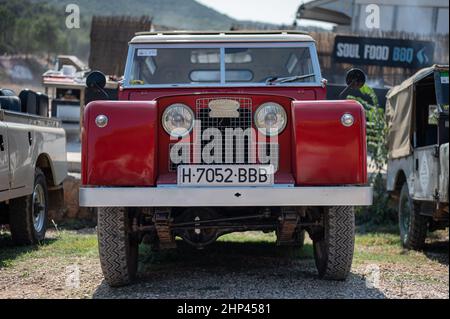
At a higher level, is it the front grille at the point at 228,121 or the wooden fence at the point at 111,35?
the wooden fence at the point at 111,35

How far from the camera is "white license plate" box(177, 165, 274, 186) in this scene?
491cm

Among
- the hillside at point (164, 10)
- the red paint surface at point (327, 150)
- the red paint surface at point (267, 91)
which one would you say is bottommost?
the red paint surface at point (327, 150)

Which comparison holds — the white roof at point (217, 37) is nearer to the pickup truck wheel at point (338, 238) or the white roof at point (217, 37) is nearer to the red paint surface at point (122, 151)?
the red paint surface at point (122, 151)

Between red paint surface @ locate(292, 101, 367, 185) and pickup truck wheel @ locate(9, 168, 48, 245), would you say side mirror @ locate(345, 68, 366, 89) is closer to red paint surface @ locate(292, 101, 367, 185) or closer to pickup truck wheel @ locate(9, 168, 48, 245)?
red paint surface @ locate(292, 101, 367, 185)

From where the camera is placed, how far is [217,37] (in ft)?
21.8

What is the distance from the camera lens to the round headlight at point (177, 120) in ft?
17.2

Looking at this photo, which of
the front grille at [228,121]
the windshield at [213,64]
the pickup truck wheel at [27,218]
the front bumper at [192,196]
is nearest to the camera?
the front bumper at [192,196]

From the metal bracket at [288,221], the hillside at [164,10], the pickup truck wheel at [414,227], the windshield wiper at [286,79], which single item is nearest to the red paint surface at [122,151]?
the metal bracket at [288,221]

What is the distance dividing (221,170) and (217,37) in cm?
211

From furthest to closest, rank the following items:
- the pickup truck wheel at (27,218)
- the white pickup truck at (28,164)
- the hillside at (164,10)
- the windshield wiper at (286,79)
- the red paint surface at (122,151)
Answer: the hillside at (164,10) < the pickup truck wheel at (27,218) < the white pickup truck at (28,164) < the windshield wiper at (286,79) < the red paint surface at (122,151)

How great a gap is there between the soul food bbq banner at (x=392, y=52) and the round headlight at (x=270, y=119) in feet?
36.9

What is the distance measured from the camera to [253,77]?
6.87 metres

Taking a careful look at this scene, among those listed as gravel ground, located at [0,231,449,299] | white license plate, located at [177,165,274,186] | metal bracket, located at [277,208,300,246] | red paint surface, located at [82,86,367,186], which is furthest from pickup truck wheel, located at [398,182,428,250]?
white license plate, located at [177,165,274,186]
